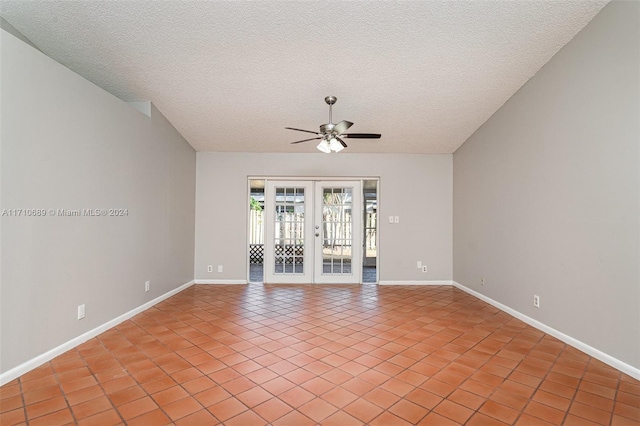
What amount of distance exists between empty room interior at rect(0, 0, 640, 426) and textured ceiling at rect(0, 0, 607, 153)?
0.02m

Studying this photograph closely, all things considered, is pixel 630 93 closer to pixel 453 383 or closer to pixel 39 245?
pixel 453 383

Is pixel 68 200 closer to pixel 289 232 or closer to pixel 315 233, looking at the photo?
pixel 289 232

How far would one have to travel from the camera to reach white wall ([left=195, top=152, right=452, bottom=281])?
224 inches

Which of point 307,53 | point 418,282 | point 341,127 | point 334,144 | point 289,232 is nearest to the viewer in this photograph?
point 307,53

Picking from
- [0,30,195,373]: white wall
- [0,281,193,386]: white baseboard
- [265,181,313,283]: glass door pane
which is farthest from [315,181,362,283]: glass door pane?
[0,281,193,386]: white baseboard

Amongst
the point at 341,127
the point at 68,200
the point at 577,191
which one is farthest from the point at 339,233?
the point at 68,200

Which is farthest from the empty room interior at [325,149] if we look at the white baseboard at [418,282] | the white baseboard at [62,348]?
the white baseboard at [418,282]

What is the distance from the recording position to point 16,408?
193 cm

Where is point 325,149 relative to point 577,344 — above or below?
above

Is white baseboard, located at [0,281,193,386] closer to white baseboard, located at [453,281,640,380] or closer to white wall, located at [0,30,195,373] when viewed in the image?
white wall, located at [0,30,195,373]

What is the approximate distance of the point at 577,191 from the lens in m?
2.98

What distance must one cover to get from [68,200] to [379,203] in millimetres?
4373

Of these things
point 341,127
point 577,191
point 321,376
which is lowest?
point 321,376

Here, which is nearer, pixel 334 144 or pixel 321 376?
pixel 321 376
